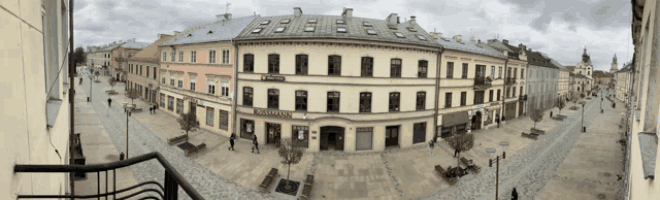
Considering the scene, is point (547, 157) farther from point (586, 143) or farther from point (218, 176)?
point (218, 176)

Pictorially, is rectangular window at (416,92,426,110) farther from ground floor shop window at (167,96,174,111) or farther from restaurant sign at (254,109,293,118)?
ground floor shop window at (167,96,174,111)

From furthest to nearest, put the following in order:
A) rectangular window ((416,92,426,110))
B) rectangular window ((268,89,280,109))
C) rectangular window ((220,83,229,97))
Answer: rectangular window ((220,83,229,97))
rectangular window ((416,92,426,110))
rectangular window ((268,89,280,109))

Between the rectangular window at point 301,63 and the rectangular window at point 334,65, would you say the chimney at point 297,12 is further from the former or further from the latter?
the rectangular window at point 334,65

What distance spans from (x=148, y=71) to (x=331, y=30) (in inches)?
1246

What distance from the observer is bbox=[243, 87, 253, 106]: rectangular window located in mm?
23609

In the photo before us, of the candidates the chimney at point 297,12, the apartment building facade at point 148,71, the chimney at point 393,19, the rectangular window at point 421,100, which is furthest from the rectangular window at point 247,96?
the apartment building facade at point 148,71

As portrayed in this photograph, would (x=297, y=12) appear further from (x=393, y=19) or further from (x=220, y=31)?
(x=393, y=19)

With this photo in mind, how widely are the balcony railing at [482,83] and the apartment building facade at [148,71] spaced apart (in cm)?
3567

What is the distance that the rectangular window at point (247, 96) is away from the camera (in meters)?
23.6

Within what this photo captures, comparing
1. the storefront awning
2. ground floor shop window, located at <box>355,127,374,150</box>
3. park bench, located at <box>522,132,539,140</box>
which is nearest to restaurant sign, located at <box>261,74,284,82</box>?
ground floor shop window, located at <box>355,127,374,150</box>

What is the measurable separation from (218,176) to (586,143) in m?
31.5

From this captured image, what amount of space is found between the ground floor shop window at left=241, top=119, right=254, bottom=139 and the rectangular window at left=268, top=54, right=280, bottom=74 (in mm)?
4466

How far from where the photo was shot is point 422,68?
24.3m

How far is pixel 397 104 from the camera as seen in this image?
2341cm
